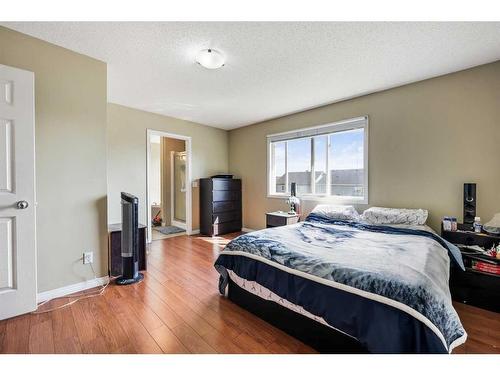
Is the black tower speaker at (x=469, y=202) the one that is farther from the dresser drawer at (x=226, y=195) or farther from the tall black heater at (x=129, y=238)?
the dresser drawer at (x=226, y=195)

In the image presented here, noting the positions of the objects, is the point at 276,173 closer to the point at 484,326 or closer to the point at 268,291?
the point at 268,291

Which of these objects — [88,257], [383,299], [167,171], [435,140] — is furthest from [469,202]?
[167,171]

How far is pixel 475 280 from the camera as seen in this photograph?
2.07 meters

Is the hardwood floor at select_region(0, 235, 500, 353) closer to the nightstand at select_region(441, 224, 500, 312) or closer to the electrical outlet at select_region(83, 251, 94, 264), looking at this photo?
the nightstand at select_region(441, 224, 500, 312)

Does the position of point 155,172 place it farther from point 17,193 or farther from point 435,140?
point 435,140

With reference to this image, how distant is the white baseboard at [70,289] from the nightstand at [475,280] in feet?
11.6

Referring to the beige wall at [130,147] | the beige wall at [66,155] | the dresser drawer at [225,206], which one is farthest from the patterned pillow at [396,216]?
the beige wall at [130,147]

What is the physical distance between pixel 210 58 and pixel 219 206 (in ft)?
9.85

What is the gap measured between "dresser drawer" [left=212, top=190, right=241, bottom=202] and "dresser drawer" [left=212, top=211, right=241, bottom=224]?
305 millimetres

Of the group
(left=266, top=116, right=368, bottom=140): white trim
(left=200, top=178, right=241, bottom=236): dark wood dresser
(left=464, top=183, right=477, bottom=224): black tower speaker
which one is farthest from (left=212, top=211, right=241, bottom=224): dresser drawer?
(left=464, top=183, right=477, bottom=224): black tower speaker

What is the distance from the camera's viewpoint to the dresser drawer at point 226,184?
4677 millimetres

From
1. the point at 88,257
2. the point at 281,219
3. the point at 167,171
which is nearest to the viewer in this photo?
the point at 88,257

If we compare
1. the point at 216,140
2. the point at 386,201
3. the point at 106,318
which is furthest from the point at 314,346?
the point at 216,140
